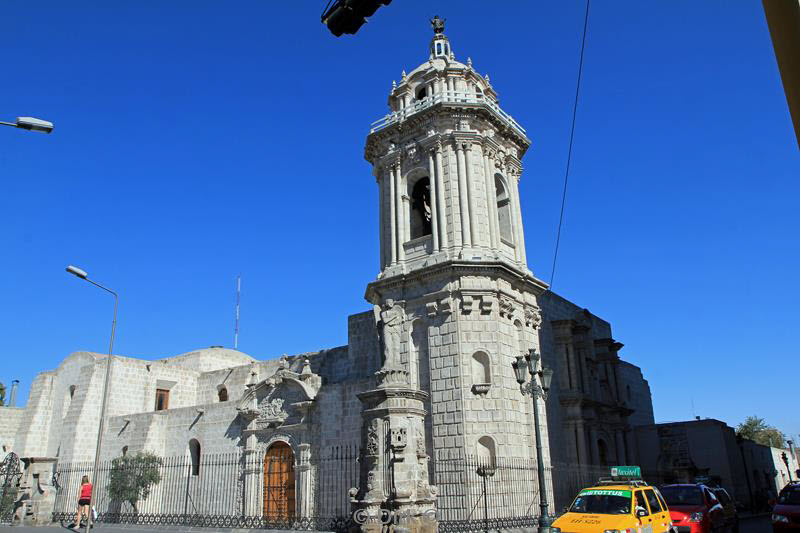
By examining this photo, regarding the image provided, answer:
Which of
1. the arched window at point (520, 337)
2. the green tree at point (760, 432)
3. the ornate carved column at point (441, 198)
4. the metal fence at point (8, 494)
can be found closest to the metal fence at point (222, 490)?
the metal fence at point (8, 494)

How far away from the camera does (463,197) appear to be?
68.7 feet

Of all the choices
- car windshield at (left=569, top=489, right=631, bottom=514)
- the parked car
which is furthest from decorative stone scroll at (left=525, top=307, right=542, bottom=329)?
car windshield at (left=569, top=489, right=631, bottom=514)

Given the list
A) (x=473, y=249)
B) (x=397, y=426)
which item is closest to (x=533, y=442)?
(x=473, y=249)

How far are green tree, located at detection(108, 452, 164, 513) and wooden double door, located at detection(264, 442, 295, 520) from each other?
579cm

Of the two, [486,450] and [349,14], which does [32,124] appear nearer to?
[349,14]

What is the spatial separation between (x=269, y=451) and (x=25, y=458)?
51.2 feet

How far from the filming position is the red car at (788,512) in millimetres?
12727

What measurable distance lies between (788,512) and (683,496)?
6.77 ft

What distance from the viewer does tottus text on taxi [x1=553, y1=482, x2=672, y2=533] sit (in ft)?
34.4

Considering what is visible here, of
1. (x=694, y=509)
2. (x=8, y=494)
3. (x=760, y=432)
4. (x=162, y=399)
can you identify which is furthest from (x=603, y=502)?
(x=760, y=432)

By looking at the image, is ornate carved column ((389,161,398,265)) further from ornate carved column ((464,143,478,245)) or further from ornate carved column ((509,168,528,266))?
ornate carved column ((509,168,528,266))

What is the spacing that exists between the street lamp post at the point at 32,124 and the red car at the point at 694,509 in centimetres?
1391

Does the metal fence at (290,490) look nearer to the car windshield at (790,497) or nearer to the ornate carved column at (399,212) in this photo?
the car windshield at (790,497)

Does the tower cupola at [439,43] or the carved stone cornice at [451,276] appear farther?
the tower cupola at [439,43]
